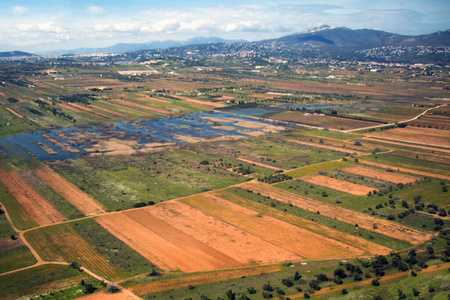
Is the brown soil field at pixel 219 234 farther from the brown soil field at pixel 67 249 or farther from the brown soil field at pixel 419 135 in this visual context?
the brown soil field at pixel 419 135

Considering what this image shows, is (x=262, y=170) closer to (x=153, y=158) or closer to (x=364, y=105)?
(x=153, y=158)

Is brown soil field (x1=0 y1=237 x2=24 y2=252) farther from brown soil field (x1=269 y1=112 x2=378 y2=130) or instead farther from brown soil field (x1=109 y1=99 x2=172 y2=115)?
brown soil field (x1=109 y1=99 x2=172 y2=115)

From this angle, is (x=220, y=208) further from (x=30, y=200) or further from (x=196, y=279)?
(x=30, y=200)

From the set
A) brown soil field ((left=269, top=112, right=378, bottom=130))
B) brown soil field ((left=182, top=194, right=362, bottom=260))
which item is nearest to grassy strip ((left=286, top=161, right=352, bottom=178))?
brown soil field ((left=182, top=194, right=362, bottom=260))

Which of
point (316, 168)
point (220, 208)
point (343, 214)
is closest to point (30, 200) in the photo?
point (220, 208)

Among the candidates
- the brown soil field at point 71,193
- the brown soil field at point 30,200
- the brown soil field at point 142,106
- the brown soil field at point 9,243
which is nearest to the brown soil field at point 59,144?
the brown soil field at point 71,193

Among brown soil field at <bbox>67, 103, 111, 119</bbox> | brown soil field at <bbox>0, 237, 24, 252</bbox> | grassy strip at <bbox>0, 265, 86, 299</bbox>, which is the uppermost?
brown soil field at <bbox>67, 103, 111, 119</bbox>

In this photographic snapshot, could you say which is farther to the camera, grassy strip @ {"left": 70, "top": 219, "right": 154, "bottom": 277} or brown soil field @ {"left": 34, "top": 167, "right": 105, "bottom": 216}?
brown soil field @ {"left": 34, "top": 167, "right": 105, "bottom": 216}
